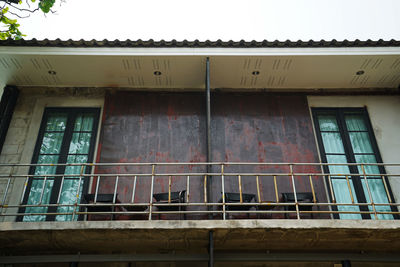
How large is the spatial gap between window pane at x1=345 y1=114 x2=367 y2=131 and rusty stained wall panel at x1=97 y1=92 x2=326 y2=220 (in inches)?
34.9

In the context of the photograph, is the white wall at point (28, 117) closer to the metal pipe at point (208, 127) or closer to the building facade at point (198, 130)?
the building facade at point (198, 130)

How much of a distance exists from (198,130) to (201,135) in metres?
0.13

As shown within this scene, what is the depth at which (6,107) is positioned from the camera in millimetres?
7531

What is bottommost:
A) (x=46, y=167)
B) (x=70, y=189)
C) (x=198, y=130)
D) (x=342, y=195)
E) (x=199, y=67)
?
(x=342, y=195)

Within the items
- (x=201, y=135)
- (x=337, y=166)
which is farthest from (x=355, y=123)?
(x=201, y=135)

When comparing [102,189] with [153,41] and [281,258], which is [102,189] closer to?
[153,41]

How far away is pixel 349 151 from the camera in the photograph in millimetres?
7262

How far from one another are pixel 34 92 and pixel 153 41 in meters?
3.13

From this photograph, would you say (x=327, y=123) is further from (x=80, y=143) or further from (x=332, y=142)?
(x=80, y=143)

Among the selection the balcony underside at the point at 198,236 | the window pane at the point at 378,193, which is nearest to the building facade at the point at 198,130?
the window pane at the point at 378,193

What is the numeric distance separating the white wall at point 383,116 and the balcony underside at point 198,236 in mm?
2202

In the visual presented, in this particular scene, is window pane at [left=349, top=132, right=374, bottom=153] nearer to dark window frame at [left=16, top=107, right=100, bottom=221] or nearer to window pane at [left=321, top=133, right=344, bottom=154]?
window pane at [left=321, top=133, right=344, bottom=154]

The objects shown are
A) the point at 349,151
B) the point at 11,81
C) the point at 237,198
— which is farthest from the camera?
the point at 11,81

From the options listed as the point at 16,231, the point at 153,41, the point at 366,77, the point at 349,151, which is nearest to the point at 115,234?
the point at 16,231
